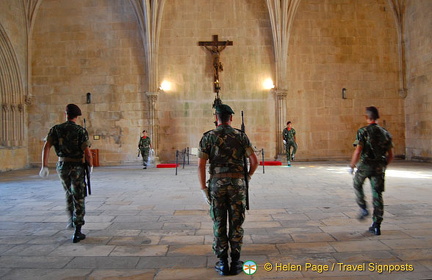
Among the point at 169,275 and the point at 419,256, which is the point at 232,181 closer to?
the point at 169,275

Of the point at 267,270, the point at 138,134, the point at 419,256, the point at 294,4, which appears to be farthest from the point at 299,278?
the point at 294,4

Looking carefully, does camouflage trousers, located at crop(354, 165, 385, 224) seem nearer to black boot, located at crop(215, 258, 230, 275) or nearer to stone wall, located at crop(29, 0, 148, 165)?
black boot, located at crop(215, 258, 230, 275)

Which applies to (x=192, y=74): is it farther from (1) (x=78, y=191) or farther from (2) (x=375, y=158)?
(2) (x=375, y=158)

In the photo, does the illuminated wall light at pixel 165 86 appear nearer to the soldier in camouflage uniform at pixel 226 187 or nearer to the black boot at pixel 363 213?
the black boot at pixel 363 213

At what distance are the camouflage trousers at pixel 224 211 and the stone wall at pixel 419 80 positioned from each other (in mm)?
12637

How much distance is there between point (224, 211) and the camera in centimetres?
278

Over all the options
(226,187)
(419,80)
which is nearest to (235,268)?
(226,187)

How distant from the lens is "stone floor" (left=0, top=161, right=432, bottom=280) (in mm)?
2822

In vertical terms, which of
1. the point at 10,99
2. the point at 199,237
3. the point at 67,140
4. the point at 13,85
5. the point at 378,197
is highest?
the point at 13,85

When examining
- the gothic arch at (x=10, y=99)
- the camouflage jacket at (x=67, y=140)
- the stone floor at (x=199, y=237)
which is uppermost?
the gothic arch at (x=10, y=99)

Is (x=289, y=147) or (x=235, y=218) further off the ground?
(x=289, y=147)

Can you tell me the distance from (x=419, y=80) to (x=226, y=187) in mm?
13535

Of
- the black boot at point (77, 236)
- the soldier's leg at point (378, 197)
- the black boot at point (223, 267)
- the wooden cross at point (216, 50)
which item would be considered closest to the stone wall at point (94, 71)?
the wooden cross at point (216, 50)

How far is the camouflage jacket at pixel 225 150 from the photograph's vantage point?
278cm
